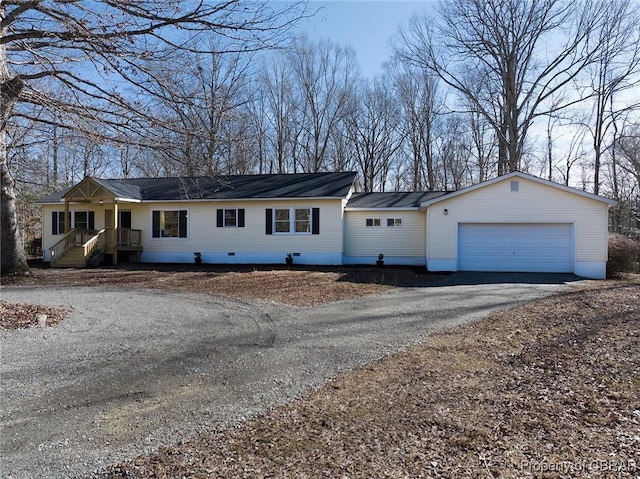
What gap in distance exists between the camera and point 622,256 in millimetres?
16188

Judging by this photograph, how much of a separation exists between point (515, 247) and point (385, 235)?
528cm

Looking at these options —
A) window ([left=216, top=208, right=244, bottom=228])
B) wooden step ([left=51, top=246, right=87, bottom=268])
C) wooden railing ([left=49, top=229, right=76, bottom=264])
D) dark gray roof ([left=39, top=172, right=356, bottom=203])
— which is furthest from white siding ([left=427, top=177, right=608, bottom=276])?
wooden railing ([left=49, top=229, right=76, bottom=264])

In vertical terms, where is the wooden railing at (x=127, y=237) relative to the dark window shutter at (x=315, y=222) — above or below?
below

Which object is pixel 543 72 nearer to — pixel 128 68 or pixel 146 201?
pixel 146 201

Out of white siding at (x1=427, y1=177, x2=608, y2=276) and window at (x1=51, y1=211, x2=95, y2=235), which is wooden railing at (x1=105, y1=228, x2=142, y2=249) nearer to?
window at (x1=51, y1=211, x2=95, y2=235)

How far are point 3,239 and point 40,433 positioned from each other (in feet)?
41.0

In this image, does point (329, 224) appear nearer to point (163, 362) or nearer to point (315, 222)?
point (315, 222)

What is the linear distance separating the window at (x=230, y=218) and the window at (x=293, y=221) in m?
1.32

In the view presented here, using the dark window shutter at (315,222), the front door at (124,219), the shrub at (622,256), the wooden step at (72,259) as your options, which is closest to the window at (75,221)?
the front door at (124,219)

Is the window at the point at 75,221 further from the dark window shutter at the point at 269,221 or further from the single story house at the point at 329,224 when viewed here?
the dark window shutter at the point at 269,221

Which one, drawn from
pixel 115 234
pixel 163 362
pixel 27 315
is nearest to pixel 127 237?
pixel 115 234

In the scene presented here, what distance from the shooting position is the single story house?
51.5 feet

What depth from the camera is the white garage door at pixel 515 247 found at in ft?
51.7

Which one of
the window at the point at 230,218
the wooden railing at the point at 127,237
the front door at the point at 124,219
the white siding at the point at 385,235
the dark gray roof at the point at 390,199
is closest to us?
the white siding at the point at 385,235
